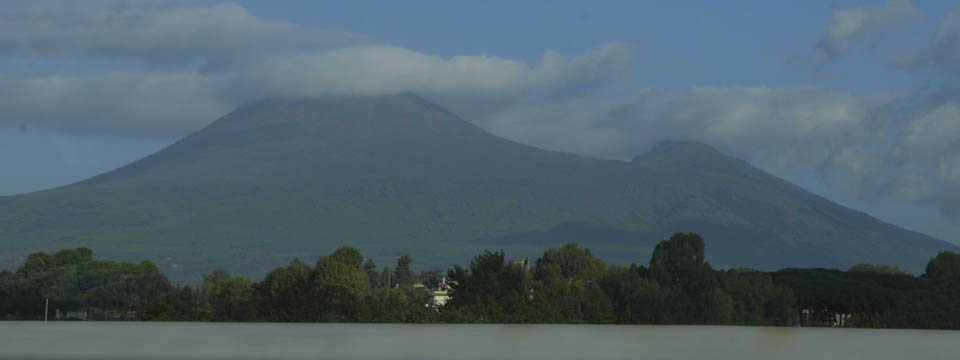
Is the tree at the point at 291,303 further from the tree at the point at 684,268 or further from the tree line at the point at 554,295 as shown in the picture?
the tree at the point at 684,268

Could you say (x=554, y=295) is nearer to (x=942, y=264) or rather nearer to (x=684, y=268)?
(x=684, y=268)

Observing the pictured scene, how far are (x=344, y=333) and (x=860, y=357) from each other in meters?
3.06

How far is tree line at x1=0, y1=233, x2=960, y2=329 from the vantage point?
3089cm

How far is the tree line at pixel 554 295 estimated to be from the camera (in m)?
30.9

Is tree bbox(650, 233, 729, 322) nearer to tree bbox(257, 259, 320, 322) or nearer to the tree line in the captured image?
the tree line

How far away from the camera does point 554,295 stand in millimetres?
98562

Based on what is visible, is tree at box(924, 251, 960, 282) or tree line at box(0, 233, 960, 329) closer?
tree line at box(0, 233, 960, 329)

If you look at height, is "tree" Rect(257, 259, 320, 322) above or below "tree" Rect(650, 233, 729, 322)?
below

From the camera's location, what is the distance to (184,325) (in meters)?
7.41

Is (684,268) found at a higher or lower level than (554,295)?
higher

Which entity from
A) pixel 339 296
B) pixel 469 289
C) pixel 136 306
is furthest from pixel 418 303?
pixel 469 289

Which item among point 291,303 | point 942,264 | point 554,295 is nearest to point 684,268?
point 554,295

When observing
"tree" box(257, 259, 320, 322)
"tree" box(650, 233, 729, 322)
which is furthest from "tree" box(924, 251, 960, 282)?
"tree" box(257, 259, 320, 322)

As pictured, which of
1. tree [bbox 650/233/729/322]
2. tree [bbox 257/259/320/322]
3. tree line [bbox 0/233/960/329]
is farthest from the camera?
tree [bbox 650/233/729/322]
